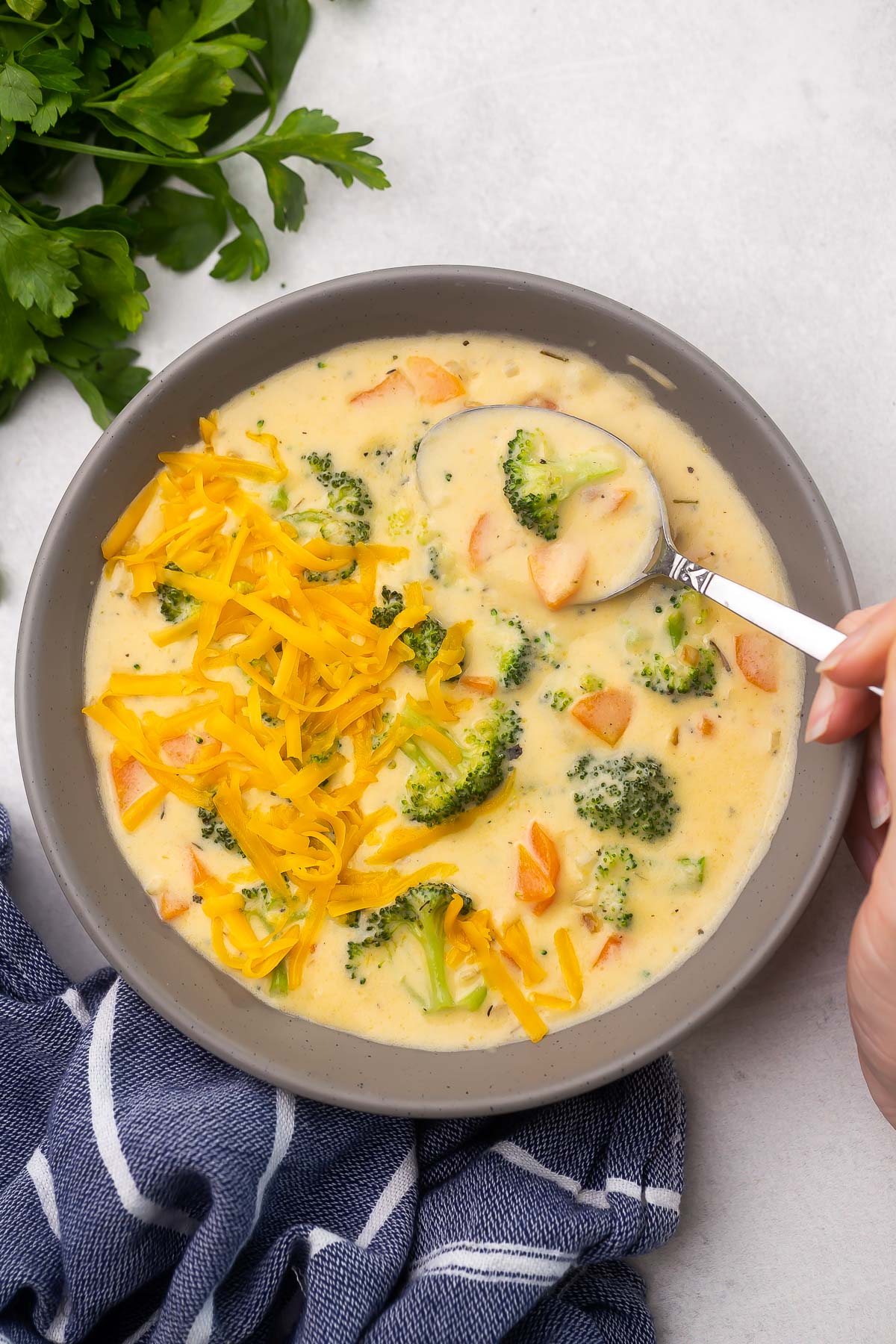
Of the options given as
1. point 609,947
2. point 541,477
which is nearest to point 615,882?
point 609,947

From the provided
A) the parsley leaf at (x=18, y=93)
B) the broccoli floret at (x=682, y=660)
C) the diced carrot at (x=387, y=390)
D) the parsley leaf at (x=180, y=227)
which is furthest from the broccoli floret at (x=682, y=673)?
the parsley leaf at (x=18, y=93)

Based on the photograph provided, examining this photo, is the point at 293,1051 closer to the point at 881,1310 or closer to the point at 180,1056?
the point at 180,1056

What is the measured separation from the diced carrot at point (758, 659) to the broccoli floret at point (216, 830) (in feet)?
4.17

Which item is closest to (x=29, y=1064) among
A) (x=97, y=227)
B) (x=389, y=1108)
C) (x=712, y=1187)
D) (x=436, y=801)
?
(x=389, y=1108)

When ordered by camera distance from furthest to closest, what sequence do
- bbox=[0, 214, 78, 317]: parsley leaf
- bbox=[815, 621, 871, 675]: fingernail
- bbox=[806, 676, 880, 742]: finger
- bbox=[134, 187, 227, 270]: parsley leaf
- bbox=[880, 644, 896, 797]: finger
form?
bbox=[134, 187, 227, 270]: parsley leaf
bbox=[0, 214, 78, 317]: parsley leaf
bbox=[806, 676, 880, 742]: finger
bbox=[815, 621, 871, 675]: fingernail
bbox=[880, 644, 896, 797]: finger

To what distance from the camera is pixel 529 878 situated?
2543 mm

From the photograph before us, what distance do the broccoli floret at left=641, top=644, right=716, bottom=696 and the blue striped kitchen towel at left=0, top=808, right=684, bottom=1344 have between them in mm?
961

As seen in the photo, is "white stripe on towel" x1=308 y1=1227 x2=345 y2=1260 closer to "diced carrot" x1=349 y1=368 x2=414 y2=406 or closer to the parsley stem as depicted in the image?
"diced carrot" x1=349 y1=368 x2=414 y2=406

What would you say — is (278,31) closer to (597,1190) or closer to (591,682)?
(591,682)

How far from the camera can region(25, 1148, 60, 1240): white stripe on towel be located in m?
2.62

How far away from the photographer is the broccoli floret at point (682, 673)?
254 centimetres

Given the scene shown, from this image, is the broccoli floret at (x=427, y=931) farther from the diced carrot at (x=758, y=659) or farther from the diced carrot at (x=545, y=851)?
the diced carrot at (x=758, y=659)

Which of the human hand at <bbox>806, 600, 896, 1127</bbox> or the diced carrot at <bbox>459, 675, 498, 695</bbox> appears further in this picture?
the diced carrot at <bbox>459, 675, 498, 695</bbox>

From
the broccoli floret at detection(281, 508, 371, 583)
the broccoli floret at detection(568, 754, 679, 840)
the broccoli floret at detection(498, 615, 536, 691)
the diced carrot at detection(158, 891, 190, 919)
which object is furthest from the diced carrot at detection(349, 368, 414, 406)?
the diced carrot at detection(158, 891, 190, 919)
